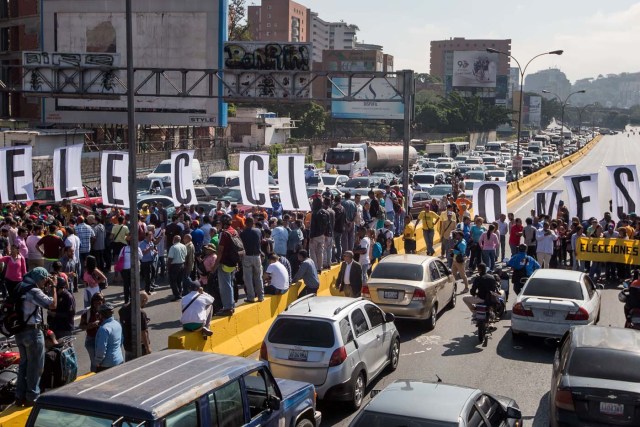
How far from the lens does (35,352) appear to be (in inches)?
396

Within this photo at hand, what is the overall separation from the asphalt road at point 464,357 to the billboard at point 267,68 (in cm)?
1112

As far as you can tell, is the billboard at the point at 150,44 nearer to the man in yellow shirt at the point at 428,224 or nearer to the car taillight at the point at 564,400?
the man in yellow shirt at the point at 428,224

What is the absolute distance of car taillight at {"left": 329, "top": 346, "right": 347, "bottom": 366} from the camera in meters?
11.1

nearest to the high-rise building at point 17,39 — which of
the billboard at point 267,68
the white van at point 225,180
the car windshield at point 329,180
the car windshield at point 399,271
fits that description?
the white van at point 225,180

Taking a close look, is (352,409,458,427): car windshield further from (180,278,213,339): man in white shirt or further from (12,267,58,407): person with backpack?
(180,278,213,339): man in white shirt

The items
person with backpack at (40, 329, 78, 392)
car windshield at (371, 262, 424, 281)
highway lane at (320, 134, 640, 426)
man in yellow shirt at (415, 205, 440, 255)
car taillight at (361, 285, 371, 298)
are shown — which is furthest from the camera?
man in yellow shirt at (415, 205, 440, 255)

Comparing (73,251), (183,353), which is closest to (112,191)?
(73,251)

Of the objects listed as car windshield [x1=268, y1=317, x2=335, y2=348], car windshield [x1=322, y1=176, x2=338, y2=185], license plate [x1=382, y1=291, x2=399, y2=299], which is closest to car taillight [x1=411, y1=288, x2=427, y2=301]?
license plate [x1=382, y1=291, x2=399, y2=299]

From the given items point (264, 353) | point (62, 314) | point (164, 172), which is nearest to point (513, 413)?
point (264, 353)

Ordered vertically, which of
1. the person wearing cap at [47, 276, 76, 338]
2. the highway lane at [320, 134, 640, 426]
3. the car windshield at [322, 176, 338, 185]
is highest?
the car windshield at [322, 176, 338, 185]

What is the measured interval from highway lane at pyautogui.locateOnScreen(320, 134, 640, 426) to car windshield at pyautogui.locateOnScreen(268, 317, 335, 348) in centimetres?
109

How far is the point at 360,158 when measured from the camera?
56062mm

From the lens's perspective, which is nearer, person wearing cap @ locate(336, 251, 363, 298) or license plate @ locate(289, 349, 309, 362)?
license plate @ locate(289, 349, 309, 362)

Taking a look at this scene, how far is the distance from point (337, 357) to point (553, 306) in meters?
5.21
